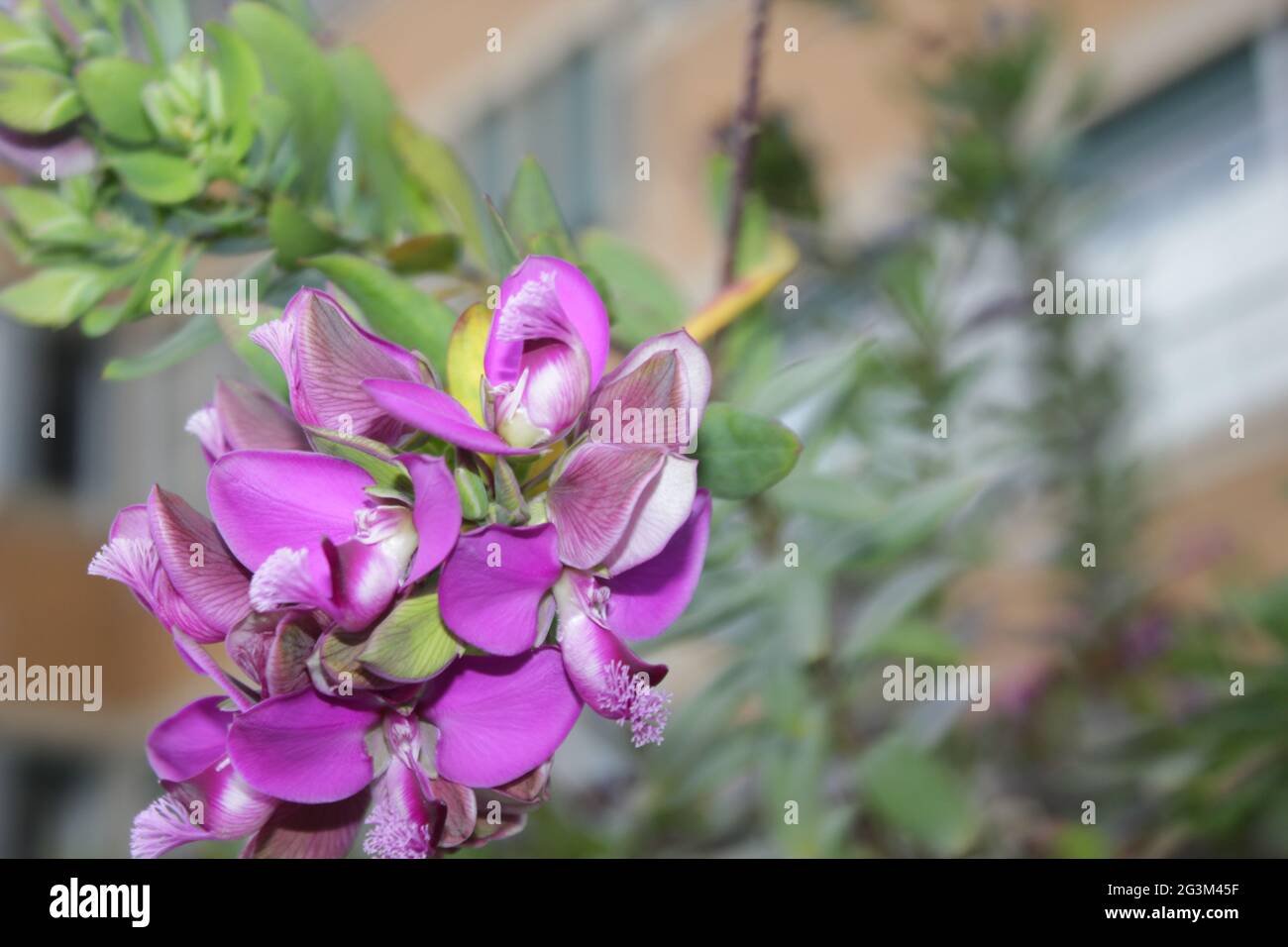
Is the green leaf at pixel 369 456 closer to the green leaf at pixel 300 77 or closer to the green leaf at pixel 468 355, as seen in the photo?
the green leaf at pixel 468 355

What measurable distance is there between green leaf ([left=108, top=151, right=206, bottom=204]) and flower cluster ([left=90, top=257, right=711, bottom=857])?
267 mm

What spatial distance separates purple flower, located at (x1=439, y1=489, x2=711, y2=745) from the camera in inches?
19.0

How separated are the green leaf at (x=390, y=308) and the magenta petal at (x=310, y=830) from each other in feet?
0.71

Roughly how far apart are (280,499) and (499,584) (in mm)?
93

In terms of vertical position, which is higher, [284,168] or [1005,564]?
[284,168]

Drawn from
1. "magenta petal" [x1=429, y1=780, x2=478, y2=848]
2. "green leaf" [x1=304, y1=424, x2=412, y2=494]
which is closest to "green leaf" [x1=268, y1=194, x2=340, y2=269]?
"green leaf" [x1=304, y1=424, x2=412, y2=494]

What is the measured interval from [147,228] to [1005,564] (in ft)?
4.71

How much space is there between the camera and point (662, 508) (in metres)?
0.49

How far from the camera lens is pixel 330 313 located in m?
0.51

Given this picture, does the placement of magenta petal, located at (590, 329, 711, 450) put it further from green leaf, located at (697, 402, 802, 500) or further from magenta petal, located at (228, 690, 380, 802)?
magenta petal, located at (228, 690, 380, 802)

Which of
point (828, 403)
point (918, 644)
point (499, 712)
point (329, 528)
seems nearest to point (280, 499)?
point (329, 528)

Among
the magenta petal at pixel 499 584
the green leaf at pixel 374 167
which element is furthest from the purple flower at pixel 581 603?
the green leaf at pixel 374 167

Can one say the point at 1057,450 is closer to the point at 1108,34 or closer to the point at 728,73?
the point at 1108,34
